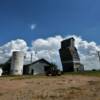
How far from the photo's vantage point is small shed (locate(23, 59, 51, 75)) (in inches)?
2768

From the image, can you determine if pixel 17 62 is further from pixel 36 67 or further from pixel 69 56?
pixel 69 56

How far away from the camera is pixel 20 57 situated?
60719 millimetres

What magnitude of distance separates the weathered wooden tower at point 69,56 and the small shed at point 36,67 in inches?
238

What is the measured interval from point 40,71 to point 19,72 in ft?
39.3

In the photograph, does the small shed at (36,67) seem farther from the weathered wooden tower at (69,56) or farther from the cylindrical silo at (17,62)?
the cylindrical silo at (17,62)

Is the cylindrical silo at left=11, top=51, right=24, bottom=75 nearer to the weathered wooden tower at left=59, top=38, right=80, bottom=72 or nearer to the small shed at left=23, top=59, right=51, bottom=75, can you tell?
the small shed at left=23, top=59, right=51, bottom=75

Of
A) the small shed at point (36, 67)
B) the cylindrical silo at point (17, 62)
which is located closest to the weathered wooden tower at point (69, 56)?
the small shed at point (36, 67)

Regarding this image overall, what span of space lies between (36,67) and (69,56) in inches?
425

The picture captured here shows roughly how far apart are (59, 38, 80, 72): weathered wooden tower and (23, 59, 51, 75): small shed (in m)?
6.05

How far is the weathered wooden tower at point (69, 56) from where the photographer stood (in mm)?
71188

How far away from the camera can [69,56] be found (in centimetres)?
7194

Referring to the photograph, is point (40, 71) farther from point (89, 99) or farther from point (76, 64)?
point (89, 99)

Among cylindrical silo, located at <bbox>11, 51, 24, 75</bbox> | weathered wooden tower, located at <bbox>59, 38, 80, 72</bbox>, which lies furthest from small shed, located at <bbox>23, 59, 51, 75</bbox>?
cylindrical silo, located at <bbox>11, 51, 24, 75</bbox>

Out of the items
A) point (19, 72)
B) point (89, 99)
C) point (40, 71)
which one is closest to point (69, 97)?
point (89, 99)
